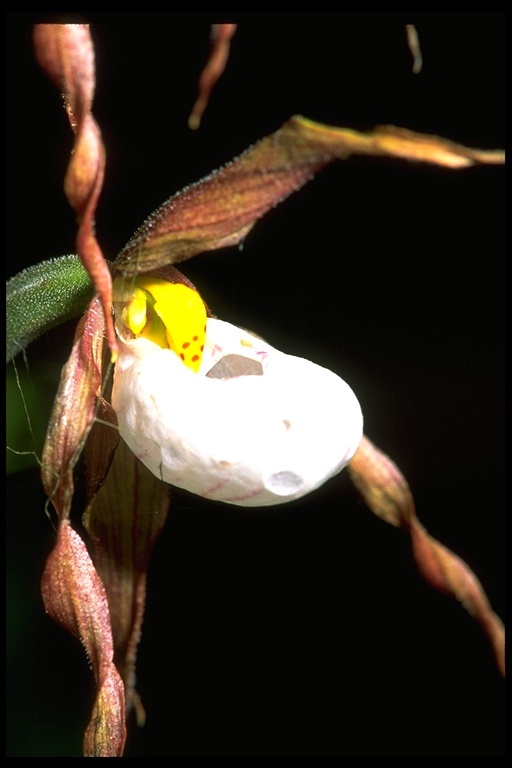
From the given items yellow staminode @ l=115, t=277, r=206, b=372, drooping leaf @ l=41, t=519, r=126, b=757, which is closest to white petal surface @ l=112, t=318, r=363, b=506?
yellow staminode @ l=115, t=277, r=206, b=372

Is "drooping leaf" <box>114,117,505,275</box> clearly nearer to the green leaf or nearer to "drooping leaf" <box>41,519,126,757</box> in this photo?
the green leaf

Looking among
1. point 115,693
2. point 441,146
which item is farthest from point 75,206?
point 115,693

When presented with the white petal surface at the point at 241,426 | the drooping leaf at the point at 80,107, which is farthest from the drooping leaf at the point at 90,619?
the drooping leaf at the point at 80,107

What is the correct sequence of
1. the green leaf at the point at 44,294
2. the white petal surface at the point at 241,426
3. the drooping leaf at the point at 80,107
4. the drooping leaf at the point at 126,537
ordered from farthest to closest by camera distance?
the drooping leaf at the point at 126,537 → the green leaf at the point at 44,294 → the white petal surface at the point at 241,426 → the drooping leaf at the point at 80,107

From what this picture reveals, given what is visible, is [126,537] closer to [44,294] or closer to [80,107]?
[44,294]

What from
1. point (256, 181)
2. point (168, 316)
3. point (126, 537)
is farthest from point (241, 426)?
point (126, 537)

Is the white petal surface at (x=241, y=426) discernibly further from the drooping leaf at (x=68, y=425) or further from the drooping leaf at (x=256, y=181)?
the drooping leaf at (x=256, y=181)

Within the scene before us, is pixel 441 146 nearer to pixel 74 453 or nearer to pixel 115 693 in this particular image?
pixel 74 453
